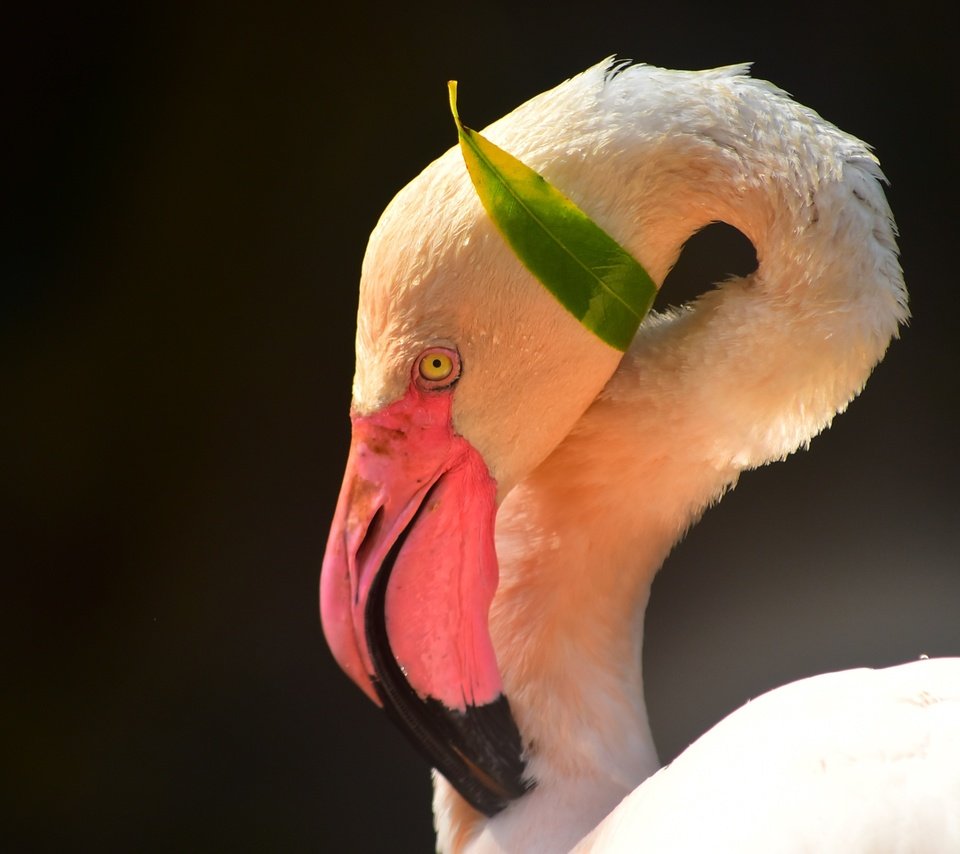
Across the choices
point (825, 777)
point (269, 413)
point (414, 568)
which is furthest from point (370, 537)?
point (269, 413)

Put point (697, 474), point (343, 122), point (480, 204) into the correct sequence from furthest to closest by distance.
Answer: point (343, 122), point (697, 474), point (480, 204)

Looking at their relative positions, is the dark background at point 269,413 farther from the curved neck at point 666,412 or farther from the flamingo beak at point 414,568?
the flamingo beak at point 414,568

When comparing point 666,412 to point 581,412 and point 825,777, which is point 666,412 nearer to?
point 581,412

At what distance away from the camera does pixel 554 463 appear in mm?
1127

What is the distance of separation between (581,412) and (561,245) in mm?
176

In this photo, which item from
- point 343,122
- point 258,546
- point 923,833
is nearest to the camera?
point 923,833

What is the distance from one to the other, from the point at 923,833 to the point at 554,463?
19.5 inches

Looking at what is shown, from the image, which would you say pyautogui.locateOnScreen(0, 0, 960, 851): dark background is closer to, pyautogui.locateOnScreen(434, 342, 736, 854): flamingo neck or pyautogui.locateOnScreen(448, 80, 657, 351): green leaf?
pyautogui.locateOnScreen(434, 342, 736, 854): flamingo neck

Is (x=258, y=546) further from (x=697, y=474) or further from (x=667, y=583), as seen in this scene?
(x=697, y=474)

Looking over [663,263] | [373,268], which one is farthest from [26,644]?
[663,263]

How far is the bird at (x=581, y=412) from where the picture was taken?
3.12ft

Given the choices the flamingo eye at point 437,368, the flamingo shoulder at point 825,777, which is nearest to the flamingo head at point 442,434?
the flamingo eye at point 437,368

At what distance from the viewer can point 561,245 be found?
961 mm

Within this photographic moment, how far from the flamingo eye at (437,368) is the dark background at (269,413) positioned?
3.14 feet
